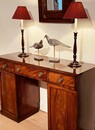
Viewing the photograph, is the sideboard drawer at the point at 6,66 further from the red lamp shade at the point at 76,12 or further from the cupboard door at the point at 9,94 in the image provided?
the red lamp shade at the point at 76,12

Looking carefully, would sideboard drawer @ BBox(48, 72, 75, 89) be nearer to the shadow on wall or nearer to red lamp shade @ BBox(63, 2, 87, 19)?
the shadow on wall

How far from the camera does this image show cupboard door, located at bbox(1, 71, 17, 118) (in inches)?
106

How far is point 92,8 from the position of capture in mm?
2207

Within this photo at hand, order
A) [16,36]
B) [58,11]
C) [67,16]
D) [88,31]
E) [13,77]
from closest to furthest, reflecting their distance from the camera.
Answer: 1. [67,16]
2. [88,31]
3. [58,11]
4. [13,77]
5. [16,36]

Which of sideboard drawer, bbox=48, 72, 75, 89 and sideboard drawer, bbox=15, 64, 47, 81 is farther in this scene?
sideboard drawer, bbox=15, 64, 47, 81

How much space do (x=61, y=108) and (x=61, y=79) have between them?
323 millimetres

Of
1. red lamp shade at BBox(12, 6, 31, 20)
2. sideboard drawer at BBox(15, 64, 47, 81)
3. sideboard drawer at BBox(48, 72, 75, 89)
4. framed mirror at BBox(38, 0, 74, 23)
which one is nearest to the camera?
sideboard drawer at BBox(48, 72, 75, 89)

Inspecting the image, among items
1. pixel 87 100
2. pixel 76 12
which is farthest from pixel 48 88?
pixel 76 12

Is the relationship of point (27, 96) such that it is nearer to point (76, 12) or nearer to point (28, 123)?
point (28, 123)

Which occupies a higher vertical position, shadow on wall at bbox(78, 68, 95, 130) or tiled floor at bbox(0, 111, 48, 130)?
shadow on wall at bbox(78, 68, 95, 130)

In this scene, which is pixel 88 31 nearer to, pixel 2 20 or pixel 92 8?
pixel 92 8

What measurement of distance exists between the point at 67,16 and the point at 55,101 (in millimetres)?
894

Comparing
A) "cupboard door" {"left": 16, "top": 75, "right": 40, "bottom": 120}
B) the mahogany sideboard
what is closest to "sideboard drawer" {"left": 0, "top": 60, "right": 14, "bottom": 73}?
the mahogany sideboard

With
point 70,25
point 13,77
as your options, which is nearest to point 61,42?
point 70,25
